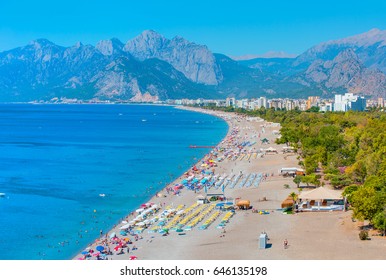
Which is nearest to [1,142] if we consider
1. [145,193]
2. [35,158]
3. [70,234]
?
[35,158]

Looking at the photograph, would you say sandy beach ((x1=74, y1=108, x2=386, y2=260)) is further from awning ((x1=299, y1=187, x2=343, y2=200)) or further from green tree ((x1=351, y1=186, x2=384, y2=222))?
awning ((x1=299, y1=187, x2=343, y2=200))

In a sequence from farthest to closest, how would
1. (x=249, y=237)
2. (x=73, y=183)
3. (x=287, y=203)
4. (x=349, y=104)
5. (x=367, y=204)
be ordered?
(x=349, y=104)
(x=73, y=183)
(x=287, y=203)
(x=249, y=237)
(x=367, y=204)

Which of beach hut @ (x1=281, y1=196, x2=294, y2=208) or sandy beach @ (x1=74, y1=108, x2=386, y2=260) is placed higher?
beach hut @ (x1=281, y1=196, x2=294, y2=208)

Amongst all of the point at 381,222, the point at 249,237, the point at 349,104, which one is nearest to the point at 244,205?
the point at 249,237

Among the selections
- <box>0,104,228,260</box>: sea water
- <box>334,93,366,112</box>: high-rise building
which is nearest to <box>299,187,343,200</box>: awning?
<box>0,104,228,260</box>: sea water

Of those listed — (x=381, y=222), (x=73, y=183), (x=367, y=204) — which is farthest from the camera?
(x=73, y=183)

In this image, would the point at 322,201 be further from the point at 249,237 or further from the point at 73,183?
the point at 73,183

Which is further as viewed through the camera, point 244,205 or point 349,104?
point 349,104

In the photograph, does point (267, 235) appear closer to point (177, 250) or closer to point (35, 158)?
point (177, 250)

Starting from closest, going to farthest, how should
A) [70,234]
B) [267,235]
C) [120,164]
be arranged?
1. [267,235]
2. [70,234]
3. [120,164]

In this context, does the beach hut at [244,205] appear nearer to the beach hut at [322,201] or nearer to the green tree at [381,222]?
the beach hut at [322,201]

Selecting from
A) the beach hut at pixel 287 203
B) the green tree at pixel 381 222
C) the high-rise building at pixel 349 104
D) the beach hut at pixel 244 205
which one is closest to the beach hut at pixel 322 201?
the beach hut at pixel 287 203
